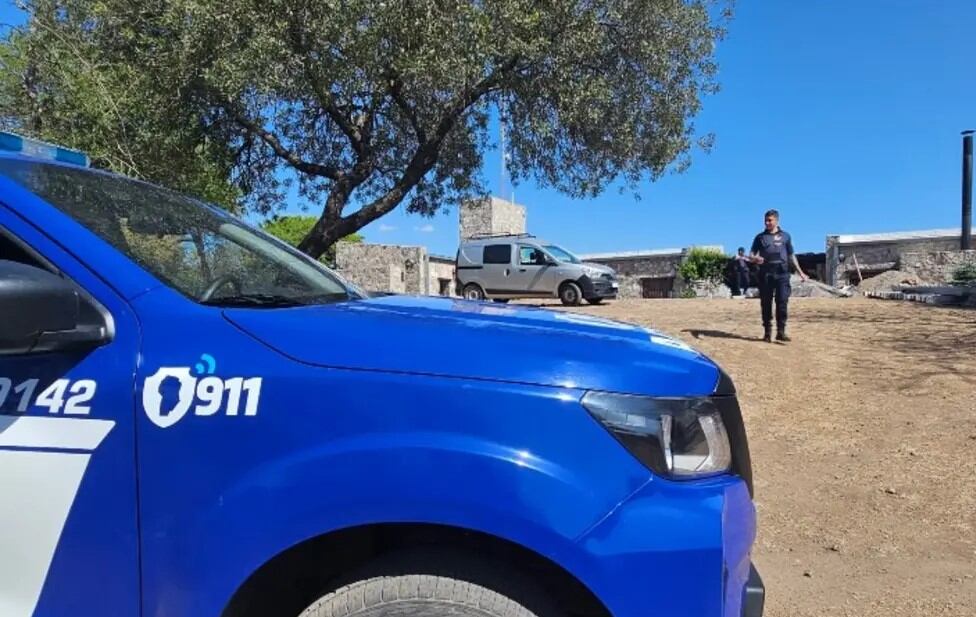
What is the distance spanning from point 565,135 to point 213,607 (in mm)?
10301

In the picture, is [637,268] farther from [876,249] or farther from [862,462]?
[862,462]

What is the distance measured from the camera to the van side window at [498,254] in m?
21.1

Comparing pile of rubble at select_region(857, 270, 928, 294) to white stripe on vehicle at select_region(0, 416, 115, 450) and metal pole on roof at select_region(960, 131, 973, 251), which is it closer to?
metal pole on roof at select_region(960, 131, 973, 251)

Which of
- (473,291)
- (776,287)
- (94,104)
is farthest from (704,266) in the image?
(94,104)

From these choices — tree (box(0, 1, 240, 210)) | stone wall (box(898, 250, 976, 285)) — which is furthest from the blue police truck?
stone wall (box(898, 250, 976, 285))

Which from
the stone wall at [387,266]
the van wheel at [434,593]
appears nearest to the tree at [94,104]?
the van wheel at [434,593]

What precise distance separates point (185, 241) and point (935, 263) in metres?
27.0

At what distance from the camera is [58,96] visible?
30.0 ft

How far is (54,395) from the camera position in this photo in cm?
181

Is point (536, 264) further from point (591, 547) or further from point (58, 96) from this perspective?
point (591, 547)

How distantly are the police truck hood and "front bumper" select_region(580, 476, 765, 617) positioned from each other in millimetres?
269

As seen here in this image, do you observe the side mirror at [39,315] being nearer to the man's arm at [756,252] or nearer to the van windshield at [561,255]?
the man's arm at [756,252]

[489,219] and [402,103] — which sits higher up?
[402,103]

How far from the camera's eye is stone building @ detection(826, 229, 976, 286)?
26141 mm
